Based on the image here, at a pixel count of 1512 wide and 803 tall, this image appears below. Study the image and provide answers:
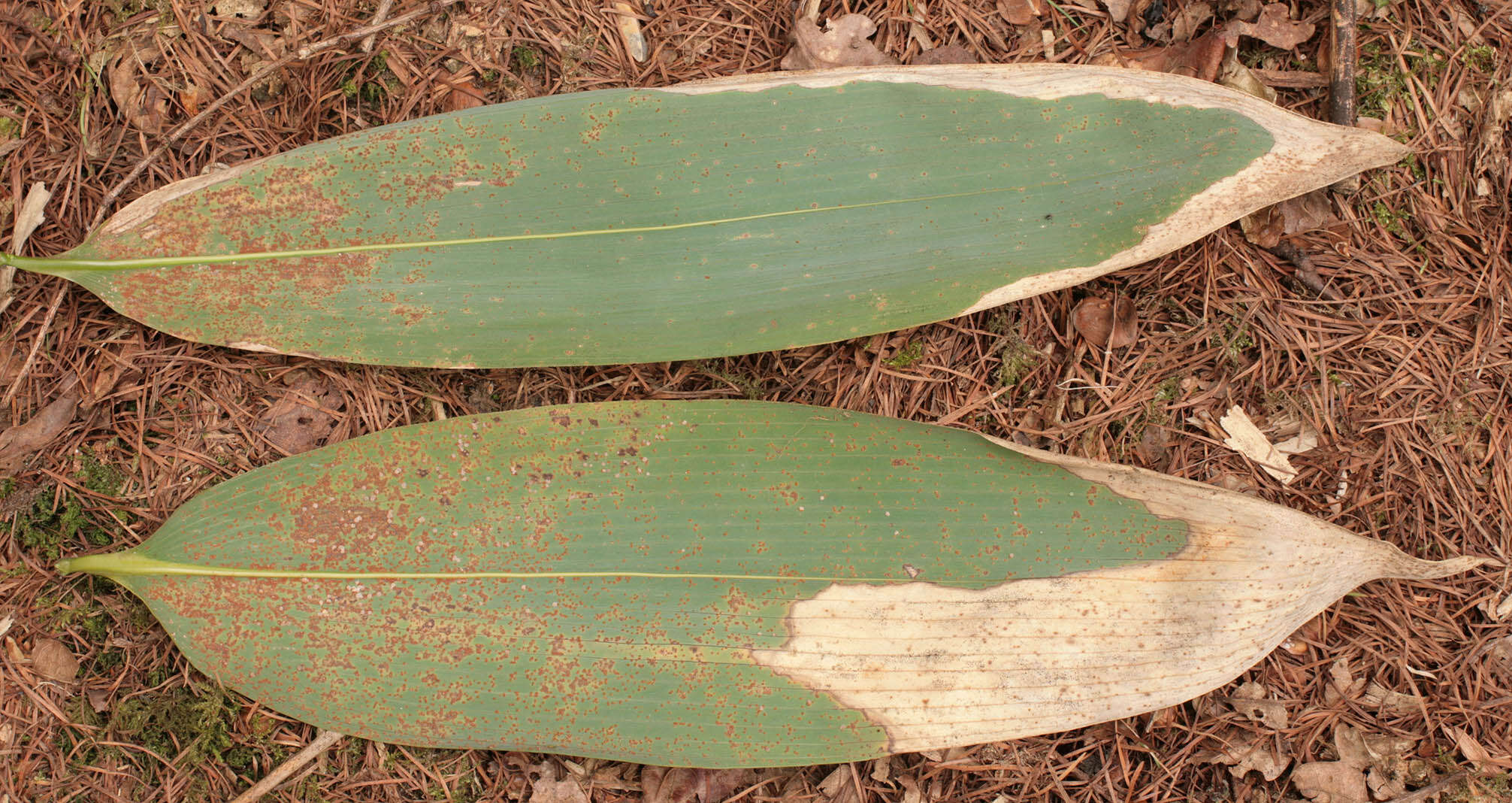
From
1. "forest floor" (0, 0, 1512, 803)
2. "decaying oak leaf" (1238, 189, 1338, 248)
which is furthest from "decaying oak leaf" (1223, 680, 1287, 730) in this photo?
"decaying oak leaf" (1238, 189, 1338, 248)

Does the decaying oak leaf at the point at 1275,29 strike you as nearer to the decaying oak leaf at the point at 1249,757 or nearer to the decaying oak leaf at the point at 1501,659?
the decaying oak leaf at the point at 1501,659

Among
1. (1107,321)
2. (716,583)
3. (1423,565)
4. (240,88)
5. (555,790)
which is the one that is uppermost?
(240,88)

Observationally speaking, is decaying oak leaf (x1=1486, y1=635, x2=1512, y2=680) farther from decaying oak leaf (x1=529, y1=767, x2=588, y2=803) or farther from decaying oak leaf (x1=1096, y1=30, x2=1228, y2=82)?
decaying oak leaf (x1=529, y1=767, x2=588, y2=803)

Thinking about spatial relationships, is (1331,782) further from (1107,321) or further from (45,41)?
(45,41)

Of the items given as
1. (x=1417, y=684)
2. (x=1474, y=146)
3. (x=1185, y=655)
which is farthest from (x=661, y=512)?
(x=1474, y=146)

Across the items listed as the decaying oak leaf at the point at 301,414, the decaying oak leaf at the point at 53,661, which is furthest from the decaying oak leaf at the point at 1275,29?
the decaying oak leaf at the point at 53,661

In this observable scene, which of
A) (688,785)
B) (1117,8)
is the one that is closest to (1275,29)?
(1117,8)
